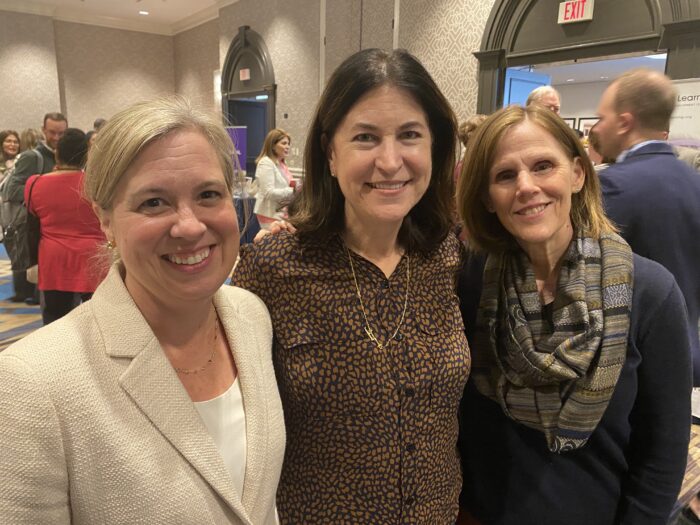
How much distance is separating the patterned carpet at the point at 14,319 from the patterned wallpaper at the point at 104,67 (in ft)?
25.7

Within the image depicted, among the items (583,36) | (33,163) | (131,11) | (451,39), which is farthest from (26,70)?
(583,36)

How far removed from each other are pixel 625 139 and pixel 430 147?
1822mm

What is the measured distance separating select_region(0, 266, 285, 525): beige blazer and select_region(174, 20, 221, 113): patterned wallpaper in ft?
38.1

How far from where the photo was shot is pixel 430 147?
1374 millimetres

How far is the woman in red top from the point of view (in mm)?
3311

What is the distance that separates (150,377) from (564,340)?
3.02 ft

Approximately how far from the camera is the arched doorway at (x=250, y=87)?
30.3 feet

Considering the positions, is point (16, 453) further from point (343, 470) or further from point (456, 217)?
point (456, 217)

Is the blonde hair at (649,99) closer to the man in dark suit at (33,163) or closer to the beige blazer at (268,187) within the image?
the beige blazer at (268,187)

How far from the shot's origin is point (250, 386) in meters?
1.12

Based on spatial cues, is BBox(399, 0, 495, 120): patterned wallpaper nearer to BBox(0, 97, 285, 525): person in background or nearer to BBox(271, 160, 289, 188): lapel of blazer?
BBox(271, 160, 289, 188): lapel of blazer

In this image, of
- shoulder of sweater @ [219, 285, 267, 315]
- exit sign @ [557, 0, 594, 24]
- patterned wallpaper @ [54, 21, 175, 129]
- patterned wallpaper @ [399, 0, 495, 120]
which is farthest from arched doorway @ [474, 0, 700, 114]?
patterned wallpaper @ [54, 21, 175, 129]

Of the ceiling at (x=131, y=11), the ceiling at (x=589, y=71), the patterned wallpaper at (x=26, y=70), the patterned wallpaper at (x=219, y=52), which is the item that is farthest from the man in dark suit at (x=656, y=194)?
the patterned wallpaper at (x=26, y=70)

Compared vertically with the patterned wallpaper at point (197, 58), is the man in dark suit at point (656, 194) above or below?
below
